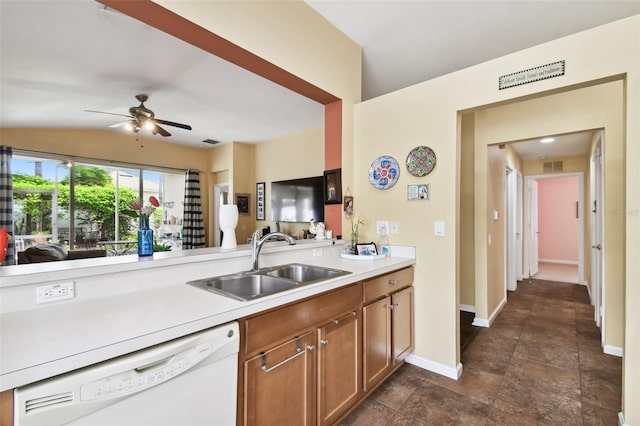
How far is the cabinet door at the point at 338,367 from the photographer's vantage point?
5.07 feet

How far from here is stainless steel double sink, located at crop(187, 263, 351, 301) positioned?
5.19ft

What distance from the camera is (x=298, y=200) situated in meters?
5.16

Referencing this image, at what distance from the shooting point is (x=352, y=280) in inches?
69.2

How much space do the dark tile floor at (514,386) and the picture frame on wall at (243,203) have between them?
4528mm

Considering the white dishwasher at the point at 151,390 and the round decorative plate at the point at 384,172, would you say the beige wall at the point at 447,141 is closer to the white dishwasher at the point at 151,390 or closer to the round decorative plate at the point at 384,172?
the round decorative plate at the point at 384,172

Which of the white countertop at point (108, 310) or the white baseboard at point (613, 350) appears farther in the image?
the white baseboard at point (613, 350)

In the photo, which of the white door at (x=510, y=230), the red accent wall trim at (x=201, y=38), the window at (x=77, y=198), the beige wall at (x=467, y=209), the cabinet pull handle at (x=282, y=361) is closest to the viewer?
the cabinet pull handle at (x=282, y=361)

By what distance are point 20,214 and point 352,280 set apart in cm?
549

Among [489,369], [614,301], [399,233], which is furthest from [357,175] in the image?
[614,301]

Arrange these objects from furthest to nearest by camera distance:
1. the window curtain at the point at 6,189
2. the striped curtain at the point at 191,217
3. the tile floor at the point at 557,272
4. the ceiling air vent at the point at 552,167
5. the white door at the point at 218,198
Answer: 1. the white door at the point at 218,198
2. the striped curtain at the point at 191,217
3. the tile floor at the point at 557,272
4. the ceiling air vent at the point at 552,167
5. the window curtain at the point at 6,189

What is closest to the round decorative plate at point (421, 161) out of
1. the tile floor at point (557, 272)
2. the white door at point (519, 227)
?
the white door at point (519, 227)

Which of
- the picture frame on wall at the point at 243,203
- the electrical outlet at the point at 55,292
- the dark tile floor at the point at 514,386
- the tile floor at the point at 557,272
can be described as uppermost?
the picture frame on wall at the point at 243,203

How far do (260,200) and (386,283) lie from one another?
171 inches

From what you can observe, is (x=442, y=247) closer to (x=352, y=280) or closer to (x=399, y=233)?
(x=399, y=233)
